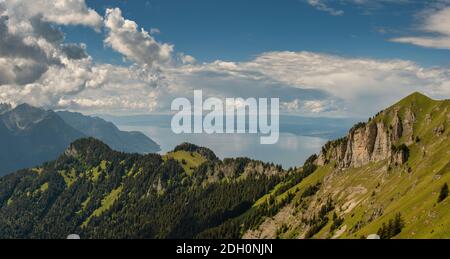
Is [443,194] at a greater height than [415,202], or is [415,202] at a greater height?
[443,194]

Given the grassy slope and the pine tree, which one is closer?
the grassy slope

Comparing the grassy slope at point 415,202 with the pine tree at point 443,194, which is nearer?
the grassy slope at point 415,202

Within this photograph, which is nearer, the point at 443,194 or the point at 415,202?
the point at 443,194

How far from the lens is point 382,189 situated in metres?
196

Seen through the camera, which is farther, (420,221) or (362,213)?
(362,213)
